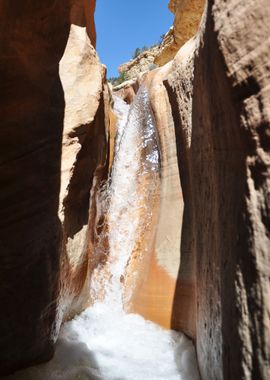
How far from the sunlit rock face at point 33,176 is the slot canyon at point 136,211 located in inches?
0.4

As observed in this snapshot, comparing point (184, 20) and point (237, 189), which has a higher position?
point (184, 20)

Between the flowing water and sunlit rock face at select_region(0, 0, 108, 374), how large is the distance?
31 cm

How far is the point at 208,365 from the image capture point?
237 centimetres

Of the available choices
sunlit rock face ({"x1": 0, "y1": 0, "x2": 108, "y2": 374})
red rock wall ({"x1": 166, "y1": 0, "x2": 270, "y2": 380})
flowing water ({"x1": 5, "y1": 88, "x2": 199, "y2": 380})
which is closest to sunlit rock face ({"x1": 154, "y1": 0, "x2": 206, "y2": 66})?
flowing water ({"x1": 5, "y1": 88, "x2": 199, "y2": 380})

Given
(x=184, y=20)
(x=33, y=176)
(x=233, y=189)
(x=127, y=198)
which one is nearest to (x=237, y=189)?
(x=233, y=189)

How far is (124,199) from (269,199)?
403 cm

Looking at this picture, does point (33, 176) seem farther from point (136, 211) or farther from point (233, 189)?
point (136, 211)

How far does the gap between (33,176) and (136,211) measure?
227 centimetres

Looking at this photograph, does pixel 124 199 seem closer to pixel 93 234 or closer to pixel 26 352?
pixel 93 234

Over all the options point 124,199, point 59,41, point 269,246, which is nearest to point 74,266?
point 124,199

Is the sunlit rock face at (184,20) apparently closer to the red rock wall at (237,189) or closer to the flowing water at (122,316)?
the flowing water at (122,316)

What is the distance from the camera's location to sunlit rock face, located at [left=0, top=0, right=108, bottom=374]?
9.33 ft

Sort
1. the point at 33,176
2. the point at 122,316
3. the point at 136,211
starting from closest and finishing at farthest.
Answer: the point at 33,176 < the point at 122,316 < the point at 136,211

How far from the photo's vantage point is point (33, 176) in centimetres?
304
